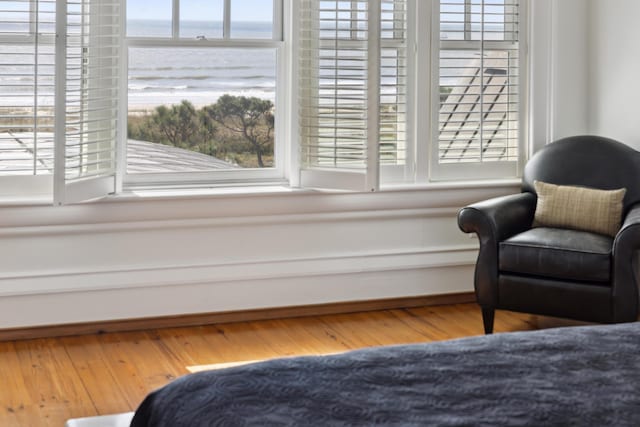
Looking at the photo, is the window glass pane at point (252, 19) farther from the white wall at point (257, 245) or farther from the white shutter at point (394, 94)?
the white wall at point (257, 245)

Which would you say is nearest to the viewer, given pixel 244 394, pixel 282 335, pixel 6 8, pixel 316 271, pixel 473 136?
pixel 244 394

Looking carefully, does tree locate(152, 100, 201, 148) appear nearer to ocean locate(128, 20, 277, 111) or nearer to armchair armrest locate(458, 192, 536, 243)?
ocean locate(128, 20, 277, 111)

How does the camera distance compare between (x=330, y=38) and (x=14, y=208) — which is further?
(x=330, y=38)

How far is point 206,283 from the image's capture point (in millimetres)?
4367

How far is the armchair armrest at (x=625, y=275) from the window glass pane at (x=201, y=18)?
2149 millimetres

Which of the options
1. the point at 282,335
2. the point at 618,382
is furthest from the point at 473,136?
the point at 618,382

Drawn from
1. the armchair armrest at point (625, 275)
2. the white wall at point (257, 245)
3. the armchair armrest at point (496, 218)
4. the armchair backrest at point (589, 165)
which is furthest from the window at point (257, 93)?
the armchair armrest at point (625, 275)

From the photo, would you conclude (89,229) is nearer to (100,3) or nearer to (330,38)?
(100,3)

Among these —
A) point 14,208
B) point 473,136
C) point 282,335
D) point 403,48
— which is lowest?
point 282,335

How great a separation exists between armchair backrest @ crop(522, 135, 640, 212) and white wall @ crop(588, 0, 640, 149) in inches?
11.2

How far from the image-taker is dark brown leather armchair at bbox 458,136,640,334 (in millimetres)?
3873

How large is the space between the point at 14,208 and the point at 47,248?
0.77 feet

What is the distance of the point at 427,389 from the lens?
1.70 m

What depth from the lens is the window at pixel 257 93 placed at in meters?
3.99
